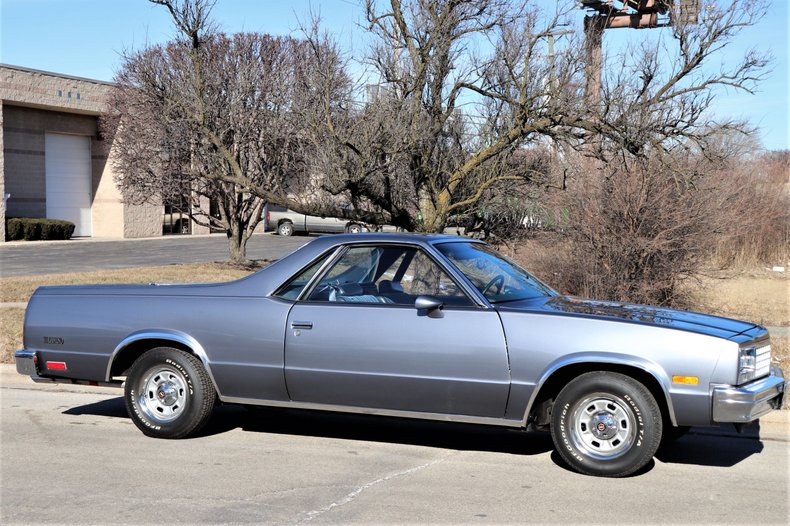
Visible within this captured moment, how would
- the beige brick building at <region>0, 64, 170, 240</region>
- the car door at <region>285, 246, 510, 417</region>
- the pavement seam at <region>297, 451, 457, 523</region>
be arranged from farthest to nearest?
the beige brick building at <region>0, 64, 170, 240</region> → the car door at <region>285, 246, 510, 417</region> → the pavement seam at <region>297, 451, 457, 523</region>

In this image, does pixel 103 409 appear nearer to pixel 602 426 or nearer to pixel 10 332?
pixel 10 332

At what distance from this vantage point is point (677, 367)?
5.70 metres

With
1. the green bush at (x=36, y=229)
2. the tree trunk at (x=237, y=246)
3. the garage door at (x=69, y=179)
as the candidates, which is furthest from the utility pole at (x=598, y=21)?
the garage door at (x=69, y=179)

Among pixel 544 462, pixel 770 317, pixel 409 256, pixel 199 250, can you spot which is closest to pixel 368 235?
pixel 409 256

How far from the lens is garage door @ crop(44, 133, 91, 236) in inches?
1459

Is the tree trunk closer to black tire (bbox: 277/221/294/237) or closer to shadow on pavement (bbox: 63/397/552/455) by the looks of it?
shadow on pavement (bbox: 63/397/552/455)

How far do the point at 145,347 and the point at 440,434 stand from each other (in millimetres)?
2502

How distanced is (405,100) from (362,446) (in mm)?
8159

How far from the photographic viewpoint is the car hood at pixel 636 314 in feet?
→ 19.5

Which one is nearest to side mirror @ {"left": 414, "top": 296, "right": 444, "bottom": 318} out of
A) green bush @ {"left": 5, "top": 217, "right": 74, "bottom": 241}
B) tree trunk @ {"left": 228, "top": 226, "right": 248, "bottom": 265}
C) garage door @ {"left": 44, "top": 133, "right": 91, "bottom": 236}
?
tree trunk @ {"left": 228, "top": 226, "right": 248, "bottom": 265}

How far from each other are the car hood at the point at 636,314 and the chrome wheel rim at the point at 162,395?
2.63 m

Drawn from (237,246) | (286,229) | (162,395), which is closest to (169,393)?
(162,395)

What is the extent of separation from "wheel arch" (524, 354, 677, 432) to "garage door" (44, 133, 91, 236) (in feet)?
113

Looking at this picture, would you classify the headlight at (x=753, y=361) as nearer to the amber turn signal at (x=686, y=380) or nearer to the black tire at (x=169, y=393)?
the amber turn signal at (x=686, y=380)
